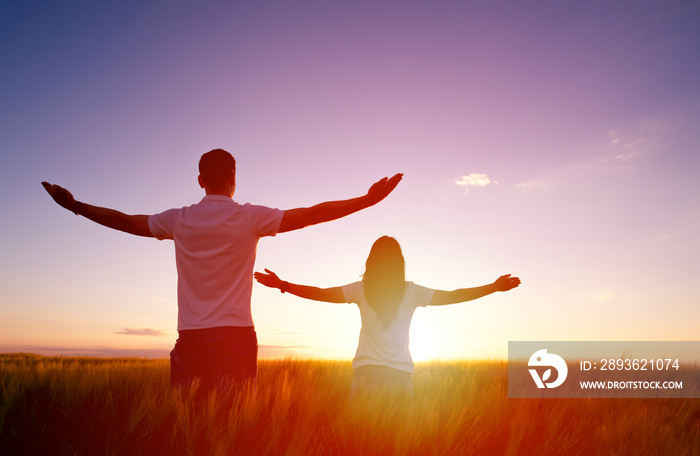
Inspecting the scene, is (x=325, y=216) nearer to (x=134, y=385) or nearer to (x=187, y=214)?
(x=187, y=214)

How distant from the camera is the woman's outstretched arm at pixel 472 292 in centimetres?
583

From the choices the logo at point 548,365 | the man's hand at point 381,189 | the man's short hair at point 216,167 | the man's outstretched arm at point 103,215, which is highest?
the man's short hair at point 216,167

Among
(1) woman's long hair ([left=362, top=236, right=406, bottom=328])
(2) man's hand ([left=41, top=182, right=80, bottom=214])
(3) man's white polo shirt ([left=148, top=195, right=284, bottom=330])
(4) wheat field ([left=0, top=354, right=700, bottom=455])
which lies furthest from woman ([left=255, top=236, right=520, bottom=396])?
(2) man's hand ([left=41, top=182, right=80, bottom=214])

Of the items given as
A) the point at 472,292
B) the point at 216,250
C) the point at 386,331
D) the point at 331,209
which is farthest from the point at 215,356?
the point at 472,292

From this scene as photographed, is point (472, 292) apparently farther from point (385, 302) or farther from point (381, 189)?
point (381, 189)

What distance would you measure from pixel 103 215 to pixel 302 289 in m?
2.62

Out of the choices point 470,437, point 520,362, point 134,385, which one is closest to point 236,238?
point 134,385

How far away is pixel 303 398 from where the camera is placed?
300cm

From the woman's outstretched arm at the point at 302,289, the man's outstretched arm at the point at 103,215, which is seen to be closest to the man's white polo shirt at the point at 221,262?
the man's outstretched arm at the point at 103,215

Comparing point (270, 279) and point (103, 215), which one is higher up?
point (103, 215)

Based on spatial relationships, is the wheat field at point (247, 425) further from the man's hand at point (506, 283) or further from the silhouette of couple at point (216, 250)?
the man's hand at point (506, 283)

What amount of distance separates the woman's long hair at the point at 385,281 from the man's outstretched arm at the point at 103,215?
2.52m

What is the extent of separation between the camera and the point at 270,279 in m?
5.96

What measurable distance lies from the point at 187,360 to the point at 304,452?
1.66m
